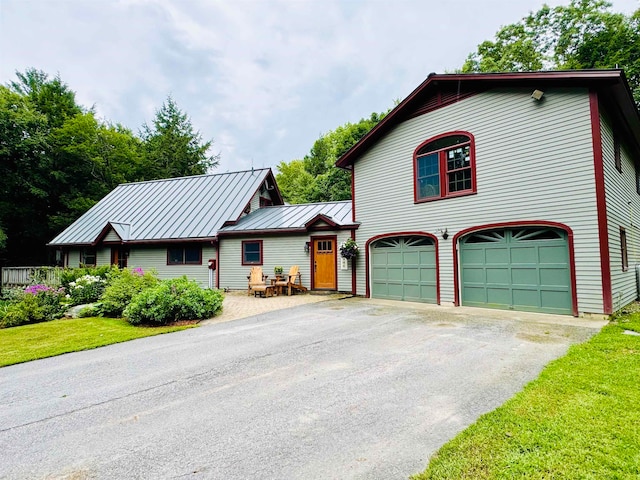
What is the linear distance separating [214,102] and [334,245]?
21.2 meters

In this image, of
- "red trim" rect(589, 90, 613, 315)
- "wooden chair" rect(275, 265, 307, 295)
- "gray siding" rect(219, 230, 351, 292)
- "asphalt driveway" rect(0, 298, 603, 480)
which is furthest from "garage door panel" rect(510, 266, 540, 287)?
"wooden chair" rect(275, 265, 307, 295)

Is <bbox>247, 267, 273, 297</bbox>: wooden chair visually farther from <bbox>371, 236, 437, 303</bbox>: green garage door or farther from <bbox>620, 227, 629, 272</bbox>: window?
<bbox>620, 227, 629, 272</bbox>: window

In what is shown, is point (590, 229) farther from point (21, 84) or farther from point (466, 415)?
point (21, 84)

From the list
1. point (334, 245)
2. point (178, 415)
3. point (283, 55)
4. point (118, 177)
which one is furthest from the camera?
point (118, 177)

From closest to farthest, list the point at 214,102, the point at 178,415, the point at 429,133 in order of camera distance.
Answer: the point at 178,415, the point at 429,133, the point at 214,102

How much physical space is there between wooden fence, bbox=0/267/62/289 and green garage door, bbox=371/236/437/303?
11.9 meters

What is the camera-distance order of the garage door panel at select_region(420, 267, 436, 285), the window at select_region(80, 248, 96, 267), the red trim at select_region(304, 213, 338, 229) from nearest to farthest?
1. the garage door panel at select_region(420, 267, 436, 285)
2. the red trim at select_region(304, 213, 338, 229)
3. the window at select_region(80, 248, 96, 267)

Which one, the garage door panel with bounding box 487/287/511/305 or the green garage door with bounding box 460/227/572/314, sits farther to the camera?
the garage door panel with bounding box 487/287/511/305

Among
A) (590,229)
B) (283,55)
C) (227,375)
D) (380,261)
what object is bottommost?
(227,375)

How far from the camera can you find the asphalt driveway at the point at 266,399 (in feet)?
7.98

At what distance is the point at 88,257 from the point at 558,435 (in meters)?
19.7

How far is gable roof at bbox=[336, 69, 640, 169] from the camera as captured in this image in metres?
7.08

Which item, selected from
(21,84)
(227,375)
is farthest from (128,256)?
(21,84)

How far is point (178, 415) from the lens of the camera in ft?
10.5
